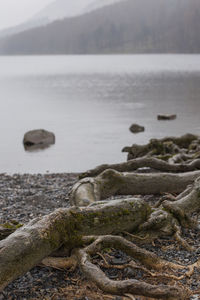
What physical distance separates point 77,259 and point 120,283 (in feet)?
4.32

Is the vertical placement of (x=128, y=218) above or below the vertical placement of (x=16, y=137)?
below

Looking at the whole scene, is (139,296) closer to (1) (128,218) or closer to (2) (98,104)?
(1) (128,218)

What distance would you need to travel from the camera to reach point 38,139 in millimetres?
32562

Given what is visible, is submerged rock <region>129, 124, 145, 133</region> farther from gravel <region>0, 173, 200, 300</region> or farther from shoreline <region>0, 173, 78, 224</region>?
gravel <region>0, 173, 200, 300</region>

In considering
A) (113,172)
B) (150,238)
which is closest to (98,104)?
(113,172)

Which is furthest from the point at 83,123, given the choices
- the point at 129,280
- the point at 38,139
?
the point at 129,280

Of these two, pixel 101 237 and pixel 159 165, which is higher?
pixel 159 165

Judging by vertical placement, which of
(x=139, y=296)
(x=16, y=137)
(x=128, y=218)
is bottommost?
Result: (x=139, y=296)

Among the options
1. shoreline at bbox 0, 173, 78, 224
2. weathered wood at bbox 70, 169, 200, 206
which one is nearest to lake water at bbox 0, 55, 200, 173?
shoreline at bbox 0, 173, 78, 224

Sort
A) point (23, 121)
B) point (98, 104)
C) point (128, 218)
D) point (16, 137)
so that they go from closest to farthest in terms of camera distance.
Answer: point (128, 218)
point (16, 137)
point (23, 121)
point (98, 104)

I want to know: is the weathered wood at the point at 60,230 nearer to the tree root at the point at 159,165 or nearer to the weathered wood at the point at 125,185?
the weathered wood at the point at 125,185

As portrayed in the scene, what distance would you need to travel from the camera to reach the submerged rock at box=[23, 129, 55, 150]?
32.2 metres

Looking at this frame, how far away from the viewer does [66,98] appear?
216 ft

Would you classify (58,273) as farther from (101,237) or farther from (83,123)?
(83,123)
